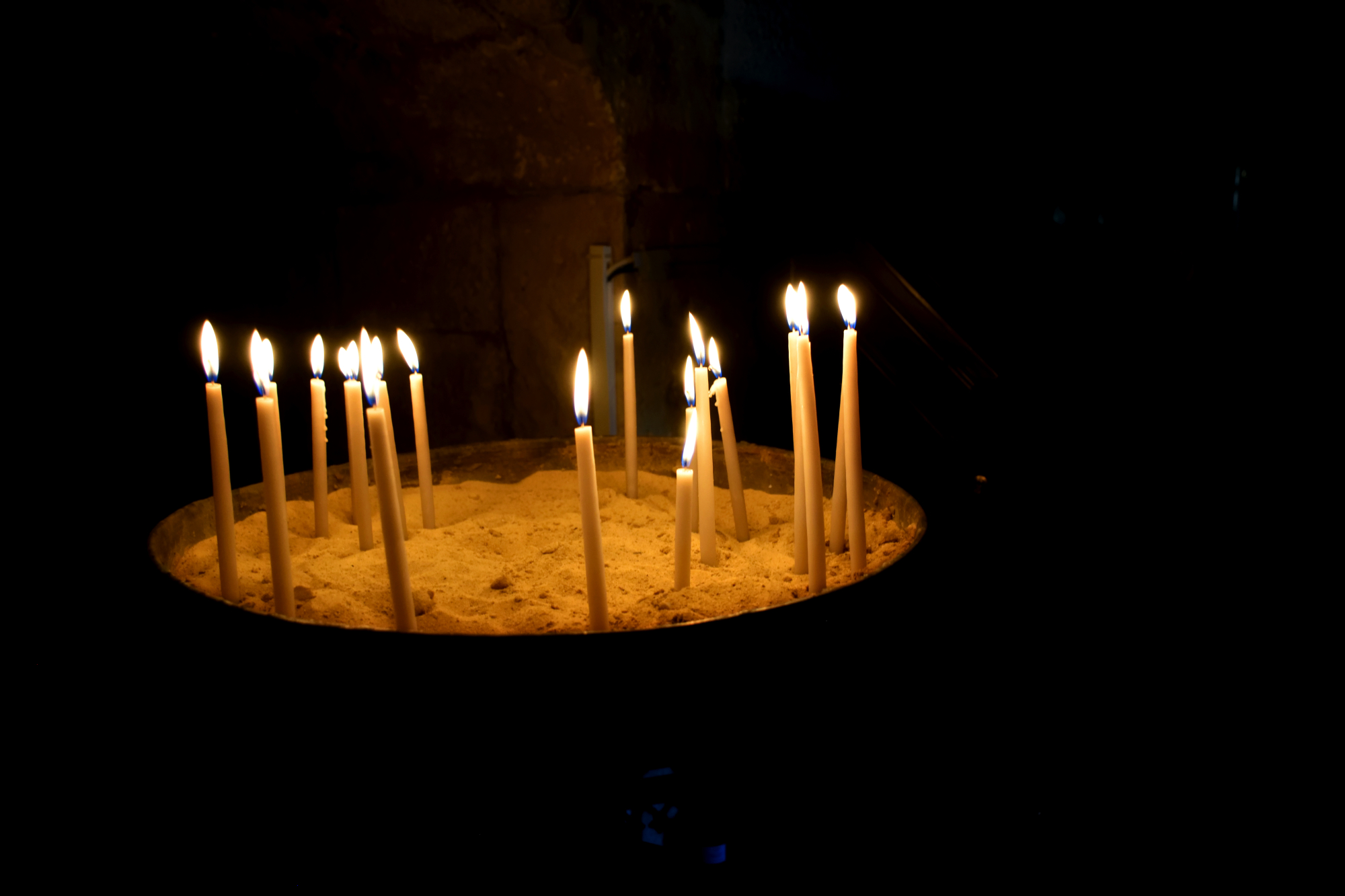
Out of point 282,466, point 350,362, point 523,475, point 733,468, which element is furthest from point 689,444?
point 523,475

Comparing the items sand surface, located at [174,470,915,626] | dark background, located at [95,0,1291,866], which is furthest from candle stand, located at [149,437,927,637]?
dark background, located at [95,0,1291,866]

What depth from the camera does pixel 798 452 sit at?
43.4 inches

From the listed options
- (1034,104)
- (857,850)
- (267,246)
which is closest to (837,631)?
(857,850)

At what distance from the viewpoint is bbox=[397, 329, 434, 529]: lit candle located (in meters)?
1.43

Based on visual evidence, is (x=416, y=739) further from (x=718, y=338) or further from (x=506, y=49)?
(x=718, y=338)

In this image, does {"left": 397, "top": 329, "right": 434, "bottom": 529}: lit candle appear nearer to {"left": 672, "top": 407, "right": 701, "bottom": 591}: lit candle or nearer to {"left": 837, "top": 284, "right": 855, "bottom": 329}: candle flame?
{"left": 672, "top": 407, "right": 701, "bottom": 591}: lit candle

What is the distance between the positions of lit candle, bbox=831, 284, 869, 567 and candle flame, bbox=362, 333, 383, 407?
0.58 metres

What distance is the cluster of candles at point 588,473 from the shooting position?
2.89ft

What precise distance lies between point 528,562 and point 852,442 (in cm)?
51

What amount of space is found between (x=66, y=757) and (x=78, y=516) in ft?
3.46

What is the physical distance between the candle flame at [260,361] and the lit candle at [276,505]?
6 centimetres

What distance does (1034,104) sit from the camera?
3260mm

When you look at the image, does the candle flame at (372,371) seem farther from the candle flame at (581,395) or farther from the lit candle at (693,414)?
the lit candle at (693,414)

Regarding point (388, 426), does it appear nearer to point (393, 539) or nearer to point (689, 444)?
point (393, 539)
